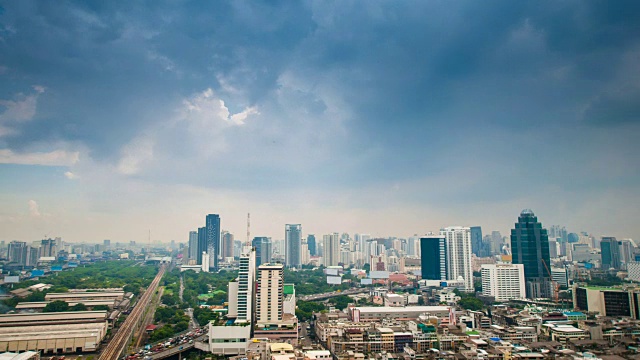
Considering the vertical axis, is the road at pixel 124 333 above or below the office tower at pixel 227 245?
below

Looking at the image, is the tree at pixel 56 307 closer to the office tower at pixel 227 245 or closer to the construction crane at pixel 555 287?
the construction crane at pixel 555 287

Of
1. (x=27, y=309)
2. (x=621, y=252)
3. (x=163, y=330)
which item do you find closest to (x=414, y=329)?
(x=163, y=330)

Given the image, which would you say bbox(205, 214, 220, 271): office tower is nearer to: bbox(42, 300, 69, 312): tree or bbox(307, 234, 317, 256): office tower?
bbox(307, 234, 317, 256): office tower

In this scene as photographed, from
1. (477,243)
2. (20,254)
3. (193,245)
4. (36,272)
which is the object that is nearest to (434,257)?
(477,243)

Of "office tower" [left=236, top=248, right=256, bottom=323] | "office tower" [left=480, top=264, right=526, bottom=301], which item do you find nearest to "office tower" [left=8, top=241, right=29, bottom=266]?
"office tower" [left=236, top=248, right=256, bottom=323]

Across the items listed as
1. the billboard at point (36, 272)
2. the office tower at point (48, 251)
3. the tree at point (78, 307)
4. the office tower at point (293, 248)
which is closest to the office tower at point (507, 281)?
the tree at point (78, 307)

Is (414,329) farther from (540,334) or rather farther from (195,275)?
(195,275)
